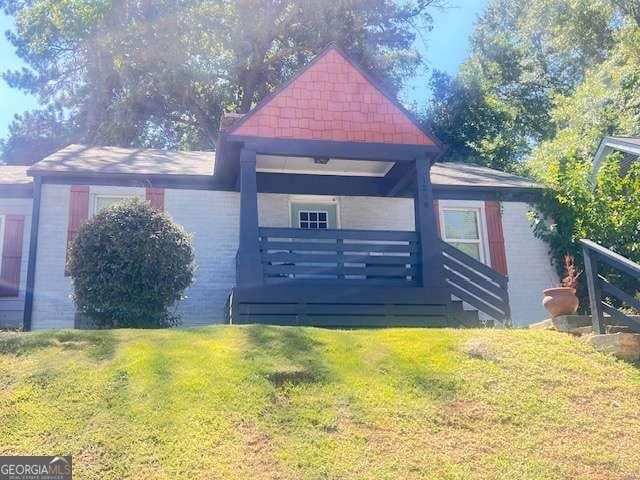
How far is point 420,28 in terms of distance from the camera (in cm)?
3238

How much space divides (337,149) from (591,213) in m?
5.84

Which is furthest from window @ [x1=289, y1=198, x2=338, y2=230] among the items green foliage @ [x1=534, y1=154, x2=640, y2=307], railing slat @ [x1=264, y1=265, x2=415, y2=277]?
green foliage @ [x1=534, y1=154, x2=640, y2=307]

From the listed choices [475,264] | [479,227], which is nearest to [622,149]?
[479,227]

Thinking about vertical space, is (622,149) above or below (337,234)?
above

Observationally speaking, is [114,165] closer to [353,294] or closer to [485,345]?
[353,294]

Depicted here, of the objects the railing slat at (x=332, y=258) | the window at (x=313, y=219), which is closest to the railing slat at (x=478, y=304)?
the railing slat at (x=332, y=258)

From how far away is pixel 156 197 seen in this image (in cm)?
1320

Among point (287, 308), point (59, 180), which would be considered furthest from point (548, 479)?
point (59, 180)

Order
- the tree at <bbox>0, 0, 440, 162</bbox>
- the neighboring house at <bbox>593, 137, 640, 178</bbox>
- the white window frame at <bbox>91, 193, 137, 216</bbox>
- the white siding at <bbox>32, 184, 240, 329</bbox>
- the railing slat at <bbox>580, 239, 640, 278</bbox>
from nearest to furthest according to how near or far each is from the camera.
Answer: the railing slat at <bbox>580, 239, 640, 278</bbox>
the white siding at <bbox>32, 184, 240, 329</bbox>
the white window frame at <bbox>91, 193, 137, 216</bbox>
the neighboring house at <bbox>593, 137, 640, 178</bbox>
the tree at <bbox>0, 0, 440, 162</bbox>

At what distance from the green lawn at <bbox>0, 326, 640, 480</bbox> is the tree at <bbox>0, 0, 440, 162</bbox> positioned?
2344cm

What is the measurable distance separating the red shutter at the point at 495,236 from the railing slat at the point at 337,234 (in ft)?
11.0

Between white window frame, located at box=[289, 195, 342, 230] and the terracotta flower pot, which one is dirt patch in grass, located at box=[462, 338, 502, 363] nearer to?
the terracotta flower pot

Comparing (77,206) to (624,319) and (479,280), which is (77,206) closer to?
(479,280)

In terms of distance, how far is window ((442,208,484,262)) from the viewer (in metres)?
14.5
